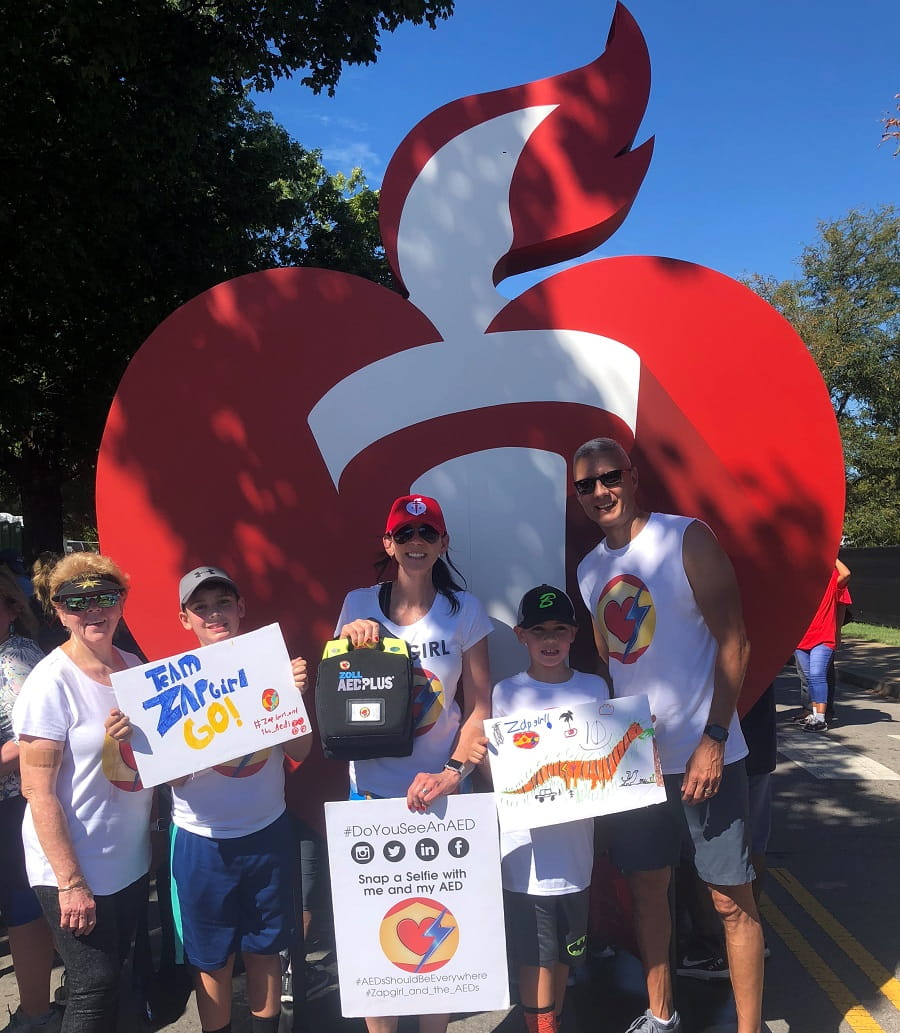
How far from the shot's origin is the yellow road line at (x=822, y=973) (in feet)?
9.53

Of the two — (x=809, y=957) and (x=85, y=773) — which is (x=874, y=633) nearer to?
(x=809, y=957)

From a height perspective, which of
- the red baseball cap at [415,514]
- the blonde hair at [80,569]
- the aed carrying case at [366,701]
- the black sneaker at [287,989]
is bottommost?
the black sneaker at [287,989]

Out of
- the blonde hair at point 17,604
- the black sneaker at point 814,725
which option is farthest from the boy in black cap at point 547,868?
the black sneaker at point 814,725

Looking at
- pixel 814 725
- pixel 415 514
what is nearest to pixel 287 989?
pixel 415 514

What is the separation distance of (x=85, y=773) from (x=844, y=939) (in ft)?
11.1

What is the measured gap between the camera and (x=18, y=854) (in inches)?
108

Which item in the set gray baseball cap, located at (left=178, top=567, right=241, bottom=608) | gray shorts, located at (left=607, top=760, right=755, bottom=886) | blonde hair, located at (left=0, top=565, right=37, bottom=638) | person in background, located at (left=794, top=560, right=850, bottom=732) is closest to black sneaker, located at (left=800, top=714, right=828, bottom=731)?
person in background, located at (left=794, top=560, right=850, bottom=732)

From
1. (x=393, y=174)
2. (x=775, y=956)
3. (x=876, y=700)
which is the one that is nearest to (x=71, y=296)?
(x=393, y=174)

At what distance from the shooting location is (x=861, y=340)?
22375mm

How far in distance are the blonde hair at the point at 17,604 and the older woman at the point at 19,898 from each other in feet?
0.49

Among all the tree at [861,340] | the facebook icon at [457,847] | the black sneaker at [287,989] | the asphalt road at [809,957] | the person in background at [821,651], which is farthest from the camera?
the tree at [861,340]

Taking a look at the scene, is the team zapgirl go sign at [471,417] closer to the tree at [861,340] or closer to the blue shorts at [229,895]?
the blue shorts at [229,895]

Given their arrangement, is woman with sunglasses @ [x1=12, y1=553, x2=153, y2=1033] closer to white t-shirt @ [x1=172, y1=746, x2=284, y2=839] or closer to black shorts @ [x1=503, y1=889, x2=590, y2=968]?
white t-shirt @ [x1=172, y1=746, x2=284, y2=839]

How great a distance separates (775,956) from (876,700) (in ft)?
22.5
